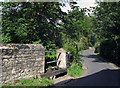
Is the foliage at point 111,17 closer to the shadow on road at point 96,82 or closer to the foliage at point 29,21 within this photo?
the foliage at point 29,21

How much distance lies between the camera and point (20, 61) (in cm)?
719

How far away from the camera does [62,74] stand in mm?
10930

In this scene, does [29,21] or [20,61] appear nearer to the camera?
[20,61]

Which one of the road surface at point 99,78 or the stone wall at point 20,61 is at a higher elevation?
the stone wall at point 20,61

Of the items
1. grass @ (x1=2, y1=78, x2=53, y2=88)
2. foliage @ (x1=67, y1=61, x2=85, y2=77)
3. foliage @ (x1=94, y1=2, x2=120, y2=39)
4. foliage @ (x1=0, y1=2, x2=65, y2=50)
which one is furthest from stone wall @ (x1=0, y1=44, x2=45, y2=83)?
foliage @ (x1=94, y1=2, x2=120, y2=39)

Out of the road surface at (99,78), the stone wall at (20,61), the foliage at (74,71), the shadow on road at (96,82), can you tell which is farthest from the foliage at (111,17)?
the stone wall at (20,61)

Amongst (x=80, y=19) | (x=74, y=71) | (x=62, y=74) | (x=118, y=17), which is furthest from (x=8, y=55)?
(x=118, y=17)

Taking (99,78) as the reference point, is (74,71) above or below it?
above

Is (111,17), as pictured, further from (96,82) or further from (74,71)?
(96,82)

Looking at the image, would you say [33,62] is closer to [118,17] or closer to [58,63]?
[58,63]

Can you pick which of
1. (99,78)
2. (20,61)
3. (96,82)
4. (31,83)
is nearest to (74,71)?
(99,78)

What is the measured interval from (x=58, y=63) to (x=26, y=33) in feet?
10.6

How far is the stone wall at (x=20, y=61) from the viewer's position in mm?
6383

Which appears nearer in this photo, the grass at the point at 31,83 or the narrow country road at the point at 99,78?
the grass at the point at 31,83
